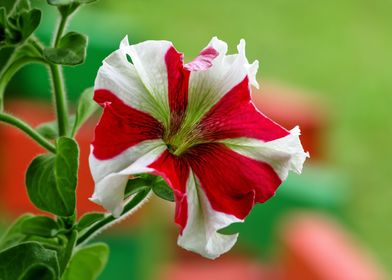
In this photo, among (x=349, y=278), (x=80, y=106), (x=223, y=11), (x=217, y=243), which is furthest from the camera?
(x=223, y=11)

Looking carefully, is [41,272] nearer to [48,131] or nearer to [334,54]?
[48,131]

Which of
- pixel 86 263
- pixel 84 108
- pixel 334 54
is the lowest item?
pixel 334 54

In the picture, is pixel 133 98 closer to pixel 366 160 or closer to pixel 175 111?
pixel 175 111

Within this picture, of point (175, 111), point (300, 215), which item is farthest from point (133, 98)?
point (300, 215)

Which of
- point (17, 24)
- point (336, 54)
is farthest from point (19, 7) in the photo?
point (336, 54)

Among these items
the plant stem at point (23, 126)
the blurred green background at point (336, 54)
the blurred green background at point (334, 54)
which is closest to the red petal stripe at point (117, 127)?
the plant stem at point (23, 126)

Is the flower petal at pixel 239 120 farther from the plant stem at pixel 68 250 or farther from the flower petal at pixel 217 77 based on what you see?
the plant stem at pixel 68 250
